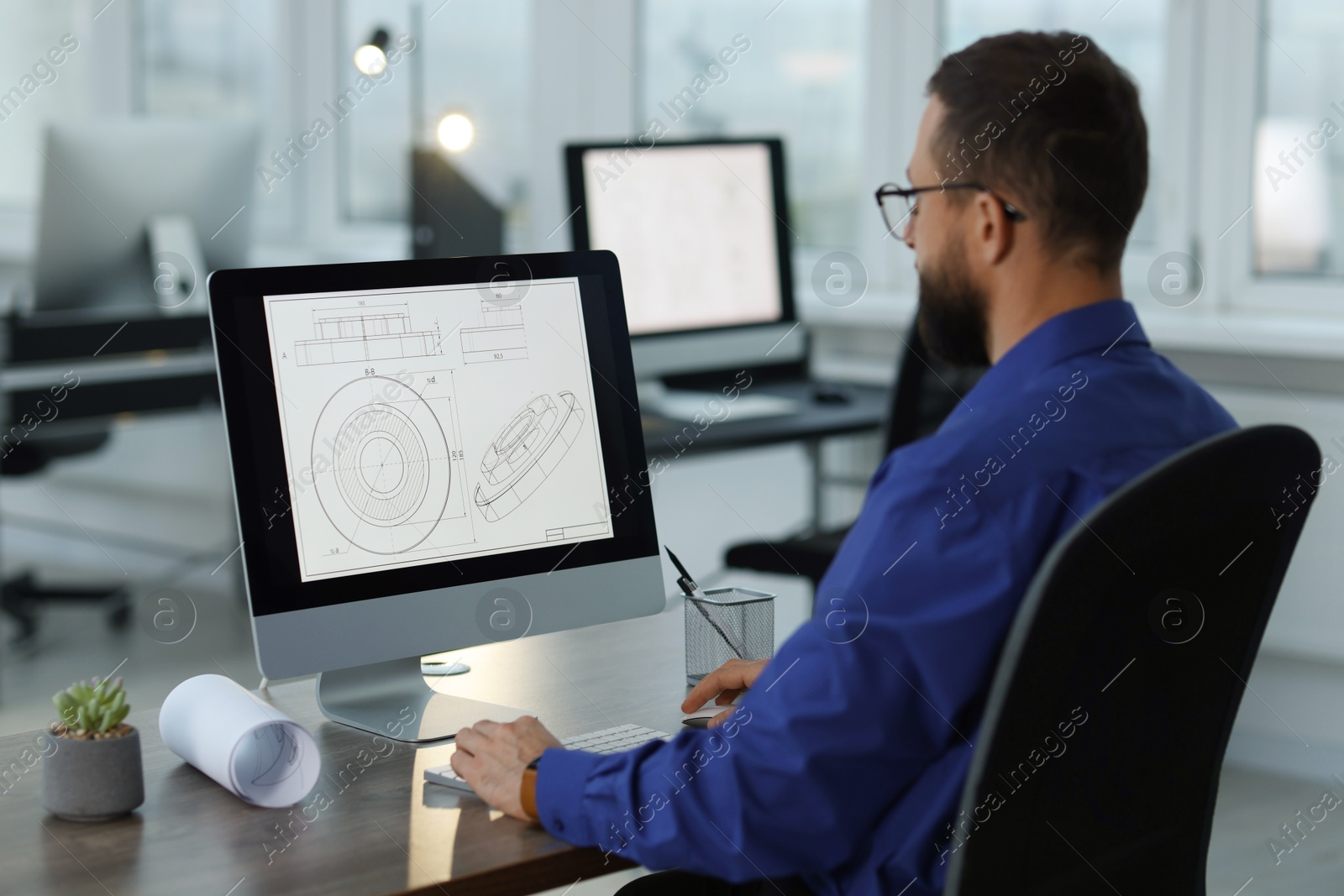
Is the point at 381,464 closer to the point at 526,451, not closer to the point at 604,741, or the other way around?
the point at 526,451

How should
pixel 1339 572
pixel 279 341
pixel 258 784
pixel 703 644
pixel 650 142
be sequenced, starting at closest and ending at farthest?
Result: pixel 258 784 → pixel 279 341 → pixel 703 644 → pixel 1339 572 → pixel 650 142

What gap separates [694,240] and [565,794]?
7.05 ft

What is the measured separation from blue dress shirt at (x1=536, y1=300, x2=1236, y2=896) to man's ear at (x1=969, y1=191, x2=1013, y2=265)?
0.12 m

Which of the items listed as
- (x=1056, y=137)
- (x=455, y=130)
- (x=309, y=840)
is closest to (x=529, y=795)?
(x=309, y=840)

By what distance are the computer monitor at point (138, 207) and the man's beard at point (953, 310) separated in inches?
97.3

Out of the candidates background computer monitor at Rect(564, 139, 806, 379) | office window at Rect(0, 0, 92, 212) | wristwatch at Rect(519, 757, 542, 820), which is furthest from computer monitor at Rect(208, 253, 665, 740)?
office window at Rect(0, 0, 92, 212)

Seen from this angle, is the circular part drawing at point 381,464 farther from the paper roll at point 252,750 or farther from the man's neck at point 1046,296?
the man's neck at point 1046,296

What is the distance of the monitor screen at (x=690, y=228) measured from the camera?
302 centimetres

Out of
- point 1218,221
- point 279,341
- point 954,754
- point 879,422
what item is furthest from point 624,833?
point 1218,221

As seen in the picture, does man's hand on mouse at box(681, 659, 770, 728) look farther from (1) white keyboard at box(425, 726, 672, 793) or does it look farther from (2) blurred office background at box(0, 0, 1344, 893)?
(2) blurred office background at box(0, 0, 1344, 893)

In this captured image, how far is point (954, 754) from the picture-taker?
103 centimetres

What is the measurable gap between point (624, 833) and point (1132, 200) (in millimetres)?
658

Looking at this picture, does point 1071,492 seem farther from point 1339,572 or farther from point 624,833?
point 1339,572

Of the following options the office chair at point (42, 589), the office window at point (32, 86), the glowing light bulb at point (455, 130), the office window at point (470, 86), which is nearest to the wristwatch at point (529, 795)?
the glowing light bulb at point (455, 130)
